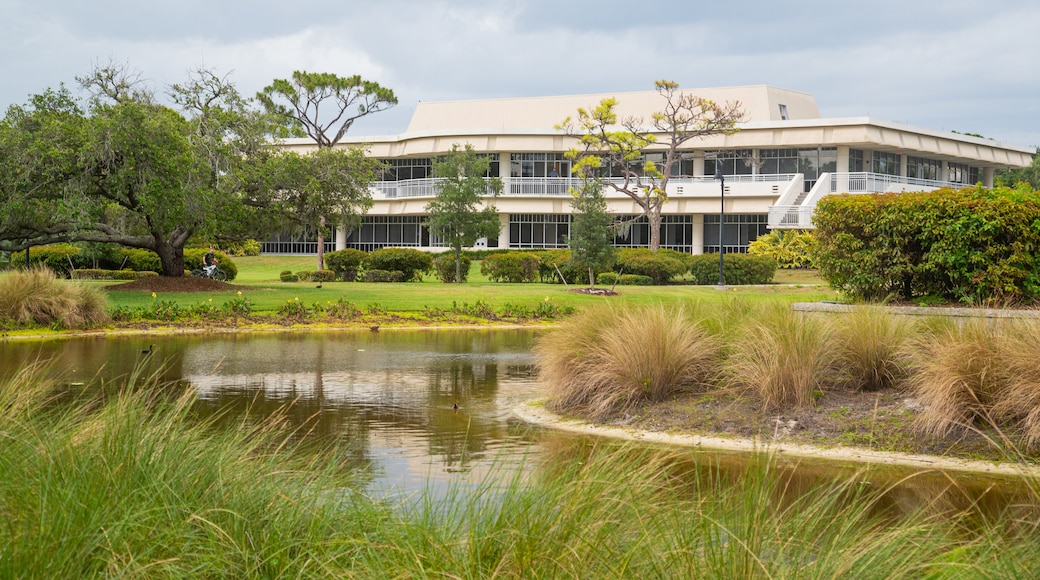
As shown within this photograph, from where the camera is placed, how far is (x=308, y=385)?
14.1m

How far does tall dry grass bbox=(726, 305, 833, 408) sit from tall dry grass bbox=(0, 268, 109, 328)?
15.5 m

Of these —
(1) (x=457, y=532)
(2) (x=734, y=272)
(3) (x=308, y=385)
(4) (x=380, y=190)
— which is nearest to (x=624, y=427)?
(3) (x=308, y=385)

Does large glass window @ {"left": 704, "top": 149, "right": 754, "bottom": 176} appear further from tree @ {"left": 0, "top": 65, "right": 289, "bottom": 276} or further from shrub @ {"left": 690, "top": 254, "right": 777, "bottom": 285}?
tree @ {"left": 0, "top": 65, "right": 289, "bottom": 276}

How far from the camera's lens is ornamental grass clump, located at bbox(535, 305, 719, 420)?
446 inches

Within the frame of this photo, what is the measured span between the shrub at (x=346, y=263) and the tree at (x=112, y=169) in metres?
11.9

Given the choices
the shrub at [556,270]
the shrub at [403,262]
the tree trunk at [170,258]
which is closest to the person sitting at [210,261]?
the tree trunk at [170,258]

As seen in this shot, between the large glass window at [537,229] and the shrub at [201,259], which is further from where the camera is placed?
the large glass window at [537,229]

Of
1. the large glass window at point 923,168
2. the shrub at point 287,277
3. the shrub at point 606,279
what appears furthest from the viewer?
the large glass window at point 923,168

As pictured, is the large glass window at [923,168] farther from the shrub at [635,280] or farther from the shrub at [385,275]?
the shrub at [385,275]

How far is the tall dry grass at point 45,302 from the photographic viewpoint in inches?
825

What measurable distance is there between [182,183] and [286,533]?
84.0ft

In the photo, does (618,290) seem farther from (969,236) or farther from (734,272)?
(969,236)

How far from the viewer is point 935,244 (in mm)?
14680

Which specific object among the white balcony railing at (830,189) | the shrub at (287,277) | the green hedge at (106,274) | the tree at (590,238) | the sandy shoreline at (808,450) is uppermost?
the white balcony railing at (830,189)
